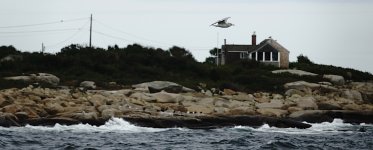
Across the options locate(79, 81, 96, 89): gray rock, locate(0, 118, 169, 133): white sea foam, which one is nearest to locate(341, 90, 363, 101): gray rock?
locate(79, 81, 96, 89): gray rock

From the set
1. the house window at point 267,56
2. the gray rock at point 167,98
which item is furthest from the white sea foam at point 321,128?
the house window at point 267,56

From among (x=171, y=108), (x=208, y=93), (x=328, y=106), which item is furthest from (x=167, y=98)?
(x=328, y=106)

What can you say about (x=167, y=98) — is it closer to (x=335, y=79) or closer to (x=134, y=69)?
(x=134, y=69)

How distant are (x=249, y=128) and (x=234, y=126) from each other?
706 millimetres

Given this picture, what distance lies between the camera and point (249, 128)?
30828 millimetres

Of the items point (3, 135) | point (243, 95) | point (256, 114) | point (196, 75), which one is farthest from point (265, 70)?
point (3, 135)

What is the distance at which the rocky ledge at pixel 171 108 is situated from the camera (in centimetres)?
2973

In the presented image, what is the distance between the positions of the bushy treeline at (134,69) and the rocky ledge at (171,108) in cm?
436

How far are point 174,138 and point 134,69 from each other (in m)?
25.2

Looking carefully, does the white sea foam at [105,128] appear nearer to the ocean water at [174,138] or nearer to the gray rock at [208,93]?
the ocean water at [174,138]

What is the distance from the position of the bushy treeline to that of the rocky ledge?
4.36 meters

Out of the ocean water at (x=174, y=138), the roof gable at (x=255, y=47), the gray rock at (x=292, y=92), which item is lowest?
the ocean water at (x=174, y=138)

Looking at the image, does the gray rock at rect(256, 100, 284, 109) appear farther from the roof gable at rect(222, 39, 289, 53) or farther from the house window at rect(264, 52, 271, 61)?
the house window at rect(264, 52, 271, 61)

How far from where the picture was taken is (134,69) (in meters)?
50.5
